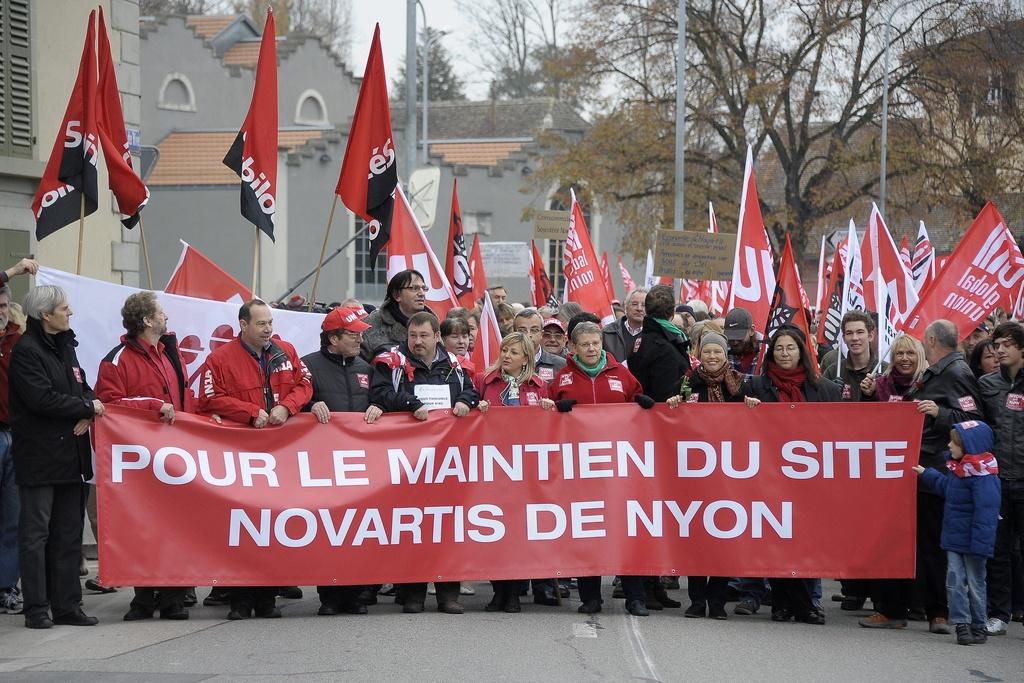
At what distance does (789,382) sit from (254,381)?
11.0 feet

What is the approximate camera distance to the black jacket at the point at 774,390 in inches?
366

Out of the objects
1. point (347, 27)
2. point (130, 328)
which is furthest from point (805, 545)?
point (347, 27)

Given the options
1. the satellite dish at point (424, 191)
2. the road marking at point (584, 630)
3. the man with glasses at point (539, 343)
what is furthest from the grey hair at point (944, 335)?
the satellite dish at point (424, 191)

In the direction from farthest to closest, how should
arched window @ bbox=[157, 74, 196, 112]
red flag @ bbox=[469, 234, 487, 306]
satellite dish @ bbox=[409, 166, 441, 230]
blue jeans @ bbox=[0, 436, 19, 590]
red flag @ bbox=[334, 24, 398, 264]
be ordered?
arched window @ bbox=[157, 74, 196, 112], satellite dish @ bbox=[409, 166, 441, 230], red flag @ bbox=[469, 234, 487, 306], red flag @ bbox=[334, 24, 398, 264], blue jeans @ bbox=[0, 436, 19, 590]

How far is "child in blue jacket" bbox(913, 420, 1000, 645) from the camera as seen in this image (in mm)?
8578

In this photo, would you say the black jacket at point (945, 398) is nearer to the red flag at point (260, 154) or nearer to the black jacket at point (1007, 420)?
the black jacket at point (1007, 420)

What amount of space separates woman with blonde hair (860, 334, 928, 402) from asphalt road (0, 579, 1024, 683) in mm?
1489

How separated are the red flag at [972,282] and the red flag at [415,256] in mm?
3839

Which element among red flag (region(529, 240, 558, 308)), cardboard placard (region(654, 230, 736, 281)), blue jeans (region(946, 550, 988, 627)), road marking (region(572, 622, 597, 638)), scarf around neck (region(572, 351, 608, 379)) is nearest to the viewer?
road marking (region(572, 622, 597, 638))

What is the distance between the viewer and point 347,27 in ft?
226

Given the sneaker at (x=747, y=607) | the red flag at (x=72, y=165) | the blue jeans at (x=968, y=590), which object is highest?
the red flag at (x=72, y=165)

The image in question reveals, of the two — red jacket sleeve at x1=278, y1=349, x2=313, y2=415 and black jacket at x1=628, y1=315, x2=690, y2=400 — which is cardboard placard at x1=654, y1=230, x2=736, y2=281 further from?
red jacket sleeve at x1=278, y1=349, x2=313, y2=415

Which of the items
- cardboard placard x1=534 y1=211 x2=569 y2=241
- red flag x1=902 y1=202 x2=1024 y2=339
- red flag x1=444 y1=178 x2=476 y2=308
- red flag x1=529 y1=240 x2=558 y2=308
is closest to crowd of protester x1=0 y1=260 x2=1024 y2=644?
red flag x1=902 y1=202 x2=1024 y2=339

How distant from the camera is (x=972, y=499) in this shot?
8648mm
